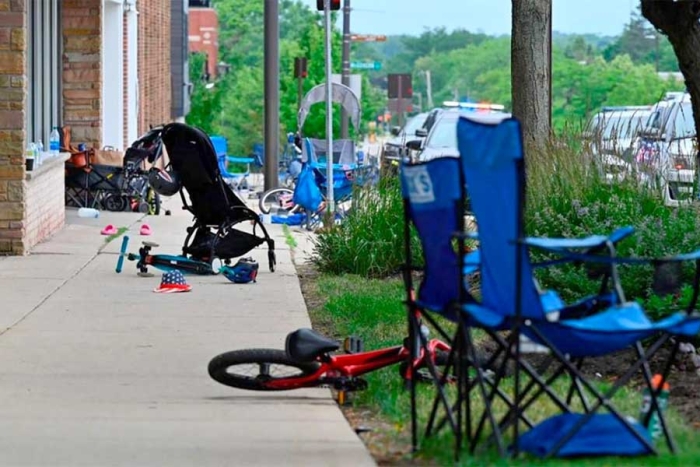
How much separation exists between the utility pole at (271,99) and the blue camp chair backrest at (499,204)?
2050cm

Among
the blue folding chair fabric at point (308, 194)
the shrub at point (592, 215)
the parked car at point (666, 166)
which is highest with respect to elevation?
the parked car at point (666, 166)

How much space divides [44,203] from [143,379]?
8.74 metres

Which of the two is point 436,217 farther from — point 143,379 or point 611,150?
point 611,150

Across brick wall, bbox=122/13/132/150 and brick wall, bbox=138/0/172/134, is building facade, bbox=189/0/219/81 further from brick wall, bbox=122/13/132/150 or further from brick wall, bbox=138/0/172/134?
brick wall, bbox=122/13/132/150

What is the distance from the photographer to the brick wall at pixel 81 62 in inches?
859

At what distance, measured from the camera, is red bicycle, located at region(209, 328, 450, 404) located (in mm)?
7562

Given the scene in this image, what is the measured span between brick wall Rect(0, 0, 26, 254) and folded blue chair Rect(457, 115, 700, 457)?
9.78m

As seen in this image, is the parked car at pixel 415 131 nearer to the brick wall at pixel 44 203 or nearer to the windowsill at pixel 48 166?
the windowsill at pixel 48 166

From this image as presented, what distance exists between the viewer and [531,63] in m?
14.3

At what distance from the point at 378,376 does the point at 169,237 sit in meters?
9.97

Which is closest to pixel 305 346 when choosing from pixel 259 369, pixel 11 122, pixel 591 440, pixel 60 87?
pixel 259 369

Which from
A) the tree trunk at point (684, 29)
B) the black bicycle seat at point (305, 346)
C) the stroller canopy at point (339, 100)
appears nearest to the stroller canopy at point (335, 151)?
the stroller canopy at point (339, 100)

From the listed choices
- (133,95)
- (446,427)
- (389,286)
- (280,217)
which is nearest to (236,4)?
(133,95)

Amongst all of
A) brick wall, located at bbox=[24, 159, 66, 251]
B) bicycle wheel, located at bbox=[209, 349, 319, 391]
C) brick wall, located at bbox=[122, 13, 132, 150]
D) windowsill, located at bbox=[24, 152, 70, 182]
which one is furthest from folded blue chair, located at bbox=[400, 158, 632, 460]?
brick wall, located at bbox=[122, 13, 132, 150]
